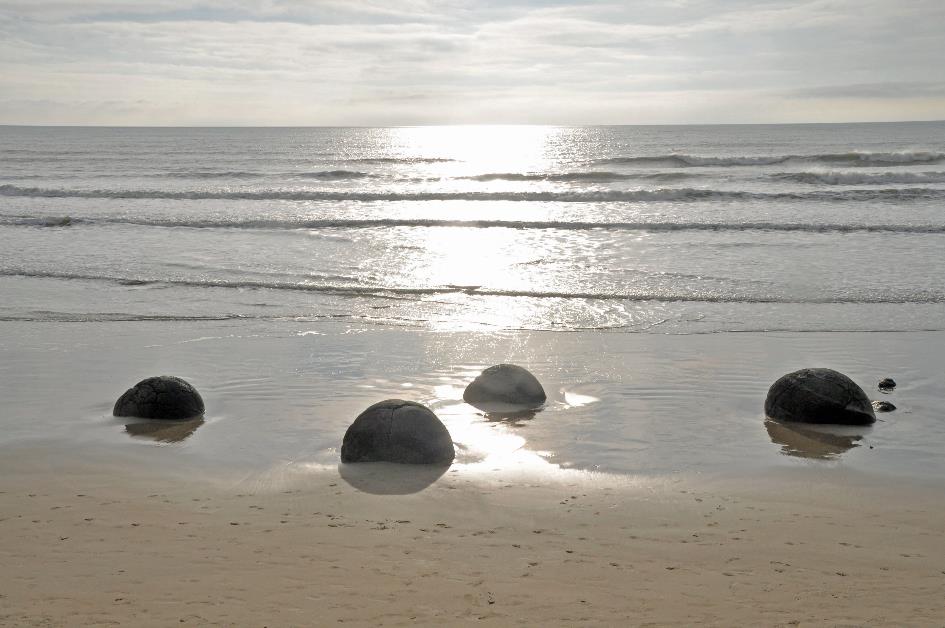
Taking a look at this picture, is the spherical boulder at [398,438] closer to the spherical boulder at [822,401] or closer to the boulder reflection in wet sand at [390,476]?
the boulder reflection in wet sand at [390,476]

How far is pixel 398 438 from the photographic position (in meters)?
6.34

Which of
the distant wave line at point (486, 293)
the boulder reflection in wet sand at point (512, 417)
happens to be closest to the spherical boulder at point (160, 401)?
the boulder reflection in wet sand at point (512, 417)

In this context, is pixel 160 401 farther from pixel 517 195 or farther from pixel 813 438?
pixel 517 195

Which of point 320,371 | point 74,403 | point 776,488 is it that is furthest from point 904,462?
point 74,403

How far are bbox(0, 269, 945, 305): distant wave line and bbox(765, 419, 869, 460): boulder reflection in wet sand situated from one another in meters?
5.69

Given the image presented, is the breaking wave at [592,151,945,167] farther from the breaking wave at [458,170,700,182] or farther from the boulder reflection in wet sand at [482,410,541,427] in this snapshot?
the boulder reflection in wet sand at [482,410,541,427]

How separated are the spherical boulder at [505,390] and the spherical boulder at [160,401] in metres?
2.29

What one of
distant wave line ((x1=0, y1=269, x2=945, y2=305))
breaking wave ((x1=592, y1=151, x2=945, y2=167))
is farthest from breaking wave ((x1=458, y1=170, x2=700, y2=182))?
distant wave line ((x1=0, y1=269, x2=945, y2=305))

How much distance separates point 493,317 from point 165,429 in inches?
213

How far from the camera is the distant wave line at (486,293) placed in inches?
511

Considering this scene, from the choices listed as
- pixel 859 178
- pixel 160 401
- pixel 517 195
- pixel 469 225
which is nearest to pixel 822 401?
pixel 160 401

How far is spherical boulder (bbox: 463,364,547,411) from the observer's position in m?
7.87

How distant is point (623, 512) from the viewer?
219 inches

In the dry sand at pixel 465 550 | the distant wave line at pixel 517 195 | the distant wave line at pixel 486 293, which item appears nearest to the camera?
the dry sand at pixel 465 550
